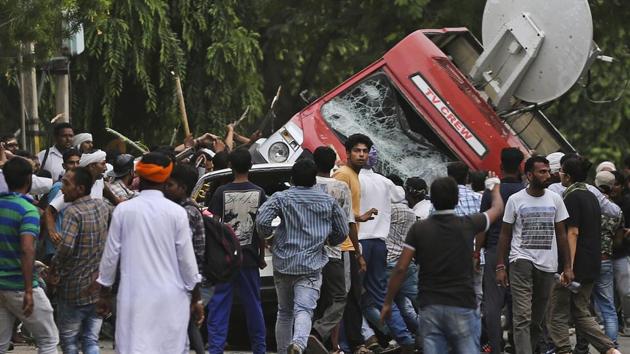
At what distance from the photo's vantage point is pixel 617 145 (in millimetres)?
29422

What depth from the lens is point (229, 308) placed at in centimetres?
1290

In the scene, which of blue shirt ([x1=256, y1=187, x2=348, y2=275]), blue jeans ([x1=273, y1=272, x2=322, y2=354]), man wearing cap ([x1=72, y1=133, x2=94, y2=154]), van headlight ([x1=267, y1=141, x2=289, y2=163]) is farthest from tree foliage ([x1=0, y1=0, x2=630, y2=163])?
blue jeans ([x1=273, y1=272, x2=322, y2=354])

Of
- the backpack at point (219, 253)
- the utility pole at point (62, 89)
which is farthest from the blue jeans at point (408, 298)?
the utility pole at point (62, 89)

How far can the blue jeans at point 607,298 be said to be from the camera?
47.9 feet

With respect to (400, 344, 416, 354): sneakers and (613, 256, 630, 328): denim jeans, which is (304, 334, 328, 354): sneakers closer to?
(400, 344, 416, 354): sneakers

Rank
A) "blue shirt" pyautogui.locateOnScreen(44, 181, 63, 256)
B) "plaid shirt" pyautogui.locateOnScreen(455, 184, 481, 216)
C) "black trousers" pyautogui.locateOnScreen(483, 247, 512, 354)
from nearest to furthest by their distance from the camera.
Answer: "black trousers" pyautogui.locateOnScreen(483, 247, 512, 354) < "blue shirt" pyautogui.locateOnScreen(44, 181, 63, 256) < "plaid shirt" pyautogui.locateOnScreen(455, 184, 481, 216)

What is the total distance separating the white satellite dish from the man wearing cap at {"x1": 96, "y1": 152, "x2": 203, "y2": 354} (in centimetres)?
841

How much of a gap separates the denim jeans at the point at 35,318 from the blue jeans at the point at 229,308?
74.7 inches

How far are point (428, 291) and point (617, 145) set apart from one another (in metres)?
19.6

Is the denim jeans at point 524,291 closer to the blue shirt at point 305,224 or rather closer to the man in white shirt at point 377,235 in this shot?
the man in white shirt at point 377,235

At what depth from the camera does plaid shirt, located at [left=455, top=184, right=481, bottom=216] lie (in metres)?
14.1

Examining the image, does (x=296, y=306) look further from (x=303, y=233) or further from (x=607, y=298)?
(x=607, y=298)

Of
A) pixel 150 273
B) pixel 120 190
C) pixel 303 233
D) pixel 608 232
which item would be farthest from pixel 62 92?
pixel 150 273

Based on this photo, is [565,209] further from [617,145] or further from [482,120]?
[617,145]
